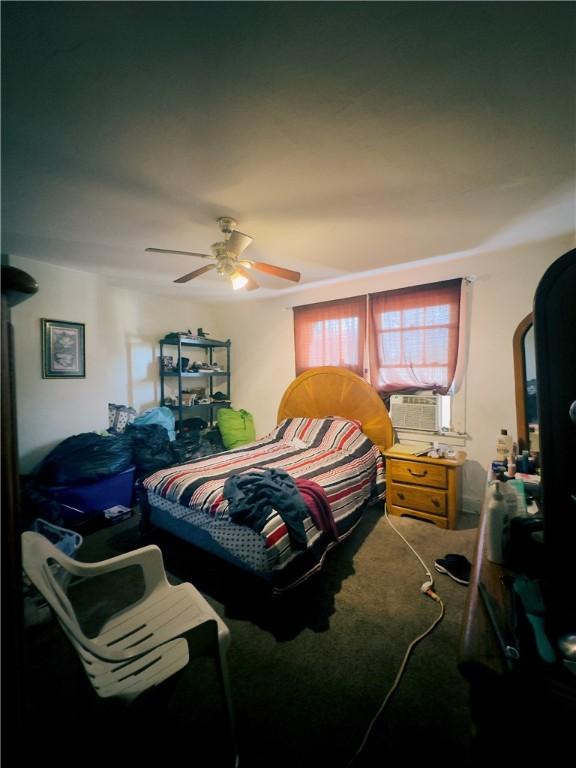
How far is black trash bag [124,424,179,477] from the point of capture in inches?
123

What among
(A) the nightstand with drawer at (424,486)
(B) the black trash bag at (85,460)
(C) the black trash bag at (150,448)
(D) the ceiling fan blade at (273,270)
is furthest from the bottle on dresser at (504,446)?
(B) the black trash bag at (85,460)

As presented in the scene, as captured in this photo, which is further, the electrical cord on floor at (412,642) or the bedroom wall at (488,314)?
the bedroom wall at (488,314)

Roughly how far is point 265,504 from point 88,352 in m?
2.77

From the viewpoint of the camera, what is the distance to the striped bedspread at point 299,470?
1.96 metres

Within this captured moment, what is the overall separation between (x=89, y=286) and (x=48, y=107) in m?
2.37

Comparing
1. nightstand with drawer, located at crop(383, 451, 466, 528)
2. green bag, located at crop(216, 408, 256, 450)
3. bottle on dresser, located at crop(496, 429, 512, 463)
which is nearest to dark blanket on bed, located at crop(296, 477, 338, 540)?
nightstand with drawer, located at crop(383, 451, 466, 528)

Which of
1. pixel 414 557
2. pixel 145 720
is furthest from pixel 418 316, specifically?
pixel 145 720

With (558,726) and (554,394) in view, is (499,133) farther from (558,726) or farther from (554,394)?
(558,726)

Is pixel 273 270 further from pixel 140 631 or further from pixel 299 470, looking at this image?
pixel 140 631

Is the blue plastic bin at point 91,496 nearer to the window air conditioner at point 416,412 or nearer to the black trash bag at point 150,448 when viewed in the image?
the black trash bag at point 150,448

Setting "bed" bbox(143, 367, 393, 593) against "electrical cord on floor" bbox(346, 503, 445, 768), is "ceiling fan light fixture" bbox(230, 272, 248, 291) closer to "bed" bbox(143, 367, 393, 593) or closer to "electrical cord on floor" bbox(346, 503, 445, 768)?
"bed" bbox(143, 367, 393, 593)

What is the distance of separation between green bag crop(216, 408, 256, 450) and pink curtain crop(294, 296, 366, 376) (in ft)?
3.59

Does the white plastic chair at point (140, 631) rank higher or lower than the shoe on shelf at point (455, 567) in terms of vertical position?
higher

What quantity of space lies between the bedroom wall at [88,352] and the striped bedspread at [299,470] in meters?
1.37
